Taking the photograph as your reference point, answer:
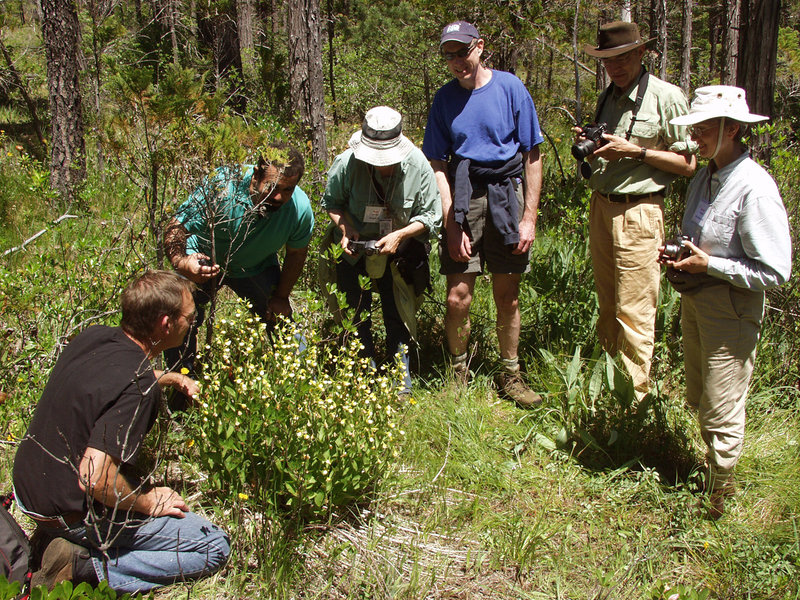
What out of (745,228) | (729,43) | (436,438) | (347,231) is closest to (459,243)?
(347,231)

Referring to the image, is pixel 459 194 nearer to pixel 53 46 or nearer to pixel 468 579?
pixel 468 579

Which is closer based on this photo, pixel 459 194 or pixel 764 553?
pixel 764 553

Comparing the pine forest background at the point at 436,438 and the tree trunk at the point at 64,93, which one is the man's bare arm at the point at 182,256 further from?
the tree trunk at the point at 64,93

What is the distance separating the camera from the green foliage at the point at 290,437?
2414 mm

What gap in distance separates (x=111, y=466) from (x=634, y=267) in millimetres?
2608

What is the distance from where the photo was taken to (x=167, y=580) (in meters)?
2.40

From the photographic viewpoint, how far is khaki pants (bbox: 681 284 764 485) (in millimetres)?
2590

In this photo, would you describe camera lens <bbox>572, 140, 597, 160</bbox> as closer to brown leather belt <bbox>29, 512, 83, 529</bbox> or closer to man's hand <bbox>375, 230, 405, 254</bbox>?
man's hand <bbox>375, 230, 405, 254</bbox>

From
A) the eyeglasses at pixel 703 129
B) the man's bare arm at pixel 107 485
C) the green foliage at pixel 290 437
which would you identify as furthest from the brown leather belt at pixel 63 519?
the eyeglasses at pixel 703 129

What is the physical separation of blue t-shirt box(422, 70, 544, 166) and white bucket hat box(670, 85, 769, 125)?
99 centimetres

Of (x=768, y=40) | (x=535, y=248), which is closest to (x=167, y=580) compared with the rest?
(x=535, y=248)

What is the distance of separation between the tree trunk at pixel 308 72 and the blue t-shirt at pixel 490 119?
187 centimetres

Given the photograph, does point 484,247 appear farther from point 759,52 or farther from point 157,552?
point 759,52

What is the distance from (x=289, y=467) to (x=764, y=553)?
1945 millimetres
